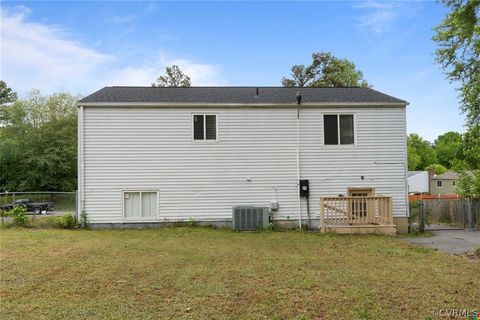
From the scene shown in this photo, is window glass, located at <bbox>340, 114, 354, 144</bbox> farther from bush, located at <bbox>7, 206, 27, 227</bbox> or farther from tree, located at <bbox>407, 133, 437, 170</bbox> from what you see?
tree, located at <bbox>407, 133, 437, 170</bbox>

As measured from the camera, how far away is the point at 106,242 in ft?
32.4

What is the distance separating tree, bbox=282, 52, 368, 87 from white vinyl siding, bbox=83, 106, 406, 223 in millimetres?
19040

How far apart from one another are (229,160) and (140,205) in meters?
3.44

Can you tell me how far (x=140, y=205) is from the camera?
1317cm

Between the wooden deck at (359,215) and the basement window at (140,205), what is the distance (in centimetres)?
570

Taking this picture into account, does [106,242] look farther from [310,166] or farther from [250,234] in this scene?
[310,166]

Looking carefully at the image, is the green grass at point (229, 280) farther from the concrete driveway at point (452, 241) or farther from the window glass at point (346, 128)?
the window glass at point (346, 128)

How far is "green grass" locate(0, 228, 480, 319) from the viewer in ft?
14.3

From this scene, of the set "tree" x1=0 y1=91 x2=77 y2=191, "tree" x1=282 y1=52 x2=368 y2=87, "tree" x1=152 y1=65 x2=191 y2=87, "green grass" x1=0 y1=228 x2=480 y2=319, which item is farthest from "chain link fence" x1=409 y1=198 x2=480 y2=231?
"tree" x1=0 y1=91 x2=77 y2=191

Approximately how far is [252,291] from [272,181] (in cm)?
839

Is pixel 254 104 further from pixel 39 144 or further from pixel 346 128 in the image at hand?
pixel 39 144

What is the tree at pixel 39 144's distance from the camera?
117 feet

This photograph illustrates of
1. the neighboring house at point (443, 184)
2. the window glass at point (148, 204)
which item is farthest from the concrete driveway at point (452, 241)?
the neighboring house at point (443, 184)

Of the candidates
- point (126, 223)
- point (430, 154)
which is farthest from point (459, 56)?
point (430, 154)
